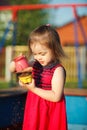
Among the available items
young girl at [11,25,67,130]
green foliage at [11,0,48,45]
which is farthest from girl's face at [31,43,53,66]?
green foliage at [11,0,48,45]

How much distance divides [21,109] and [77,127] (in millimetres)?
1537

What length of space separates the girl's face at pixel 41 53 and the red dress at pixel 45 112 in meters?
0.08

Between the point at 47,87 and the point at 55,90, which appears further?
the point at 47,87

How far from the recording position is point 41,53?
8.11 ft

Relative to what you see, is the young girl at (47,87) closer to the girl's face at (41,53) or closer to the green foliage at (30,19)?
the girl's face at (41,53)

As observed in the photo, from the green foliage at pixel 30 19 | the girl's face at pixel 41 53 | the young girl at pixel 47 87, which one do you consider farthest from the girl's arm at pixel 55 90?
the green foliage at pixel 30 19

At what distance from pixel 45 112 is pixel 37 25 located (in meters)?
17.8

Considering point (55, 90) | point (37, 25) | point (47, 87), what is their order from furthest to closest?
point (37, 25) < point (47, 87) < point (55, 90)

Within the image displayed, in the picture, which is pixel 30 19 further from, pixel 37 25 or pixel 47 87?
pixel 47 87

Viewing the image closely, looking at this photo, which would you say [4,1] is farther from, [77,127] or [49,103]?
[49,103]

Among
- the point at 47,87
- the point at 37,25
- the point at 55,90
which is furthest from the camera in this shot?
the point at 37,25

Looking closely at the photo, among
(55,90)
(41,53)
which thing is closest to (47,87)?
(55,90)

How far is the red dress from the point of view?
99.0 inches

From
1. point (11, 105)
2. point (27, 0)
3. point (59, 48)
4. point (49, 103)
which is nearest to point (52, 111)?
point (49, 103)
